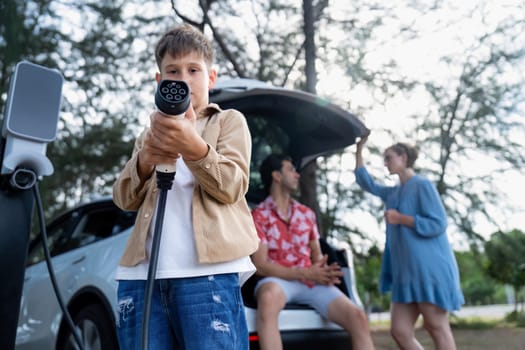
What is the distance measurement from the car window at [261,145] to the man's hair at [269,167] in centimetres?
12

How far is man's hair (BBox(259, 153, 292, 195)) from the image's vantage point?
3824mm

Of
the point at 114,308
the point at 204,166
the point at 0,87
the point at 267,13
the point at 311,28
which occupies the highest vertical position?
the point at 267,13

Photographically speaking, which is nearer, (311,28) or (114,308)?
(114,308)

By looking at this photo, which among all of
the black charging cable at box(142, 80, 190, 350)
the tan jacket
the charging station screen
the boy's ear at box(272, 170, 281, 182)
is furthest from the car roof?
the black charging cable at box(142, 80, 190, 350)

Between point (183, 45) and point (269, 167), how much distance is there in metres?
2.26

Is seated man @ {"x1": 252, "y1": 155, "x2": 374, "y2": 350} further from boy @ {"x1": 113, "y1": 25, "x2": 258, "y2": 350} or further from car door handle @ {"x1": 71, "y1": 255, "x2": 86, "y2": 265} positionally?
boy @ {"x1": 113, "y1": 25, "x2": 258, "y2": 350}

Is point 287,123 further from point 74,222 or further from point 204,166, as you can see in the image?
point 204,166

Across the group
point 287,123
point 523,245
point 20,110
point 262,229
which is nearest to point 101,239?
Result: point 262,229

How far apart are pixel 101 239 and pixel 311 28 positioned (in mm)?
3837

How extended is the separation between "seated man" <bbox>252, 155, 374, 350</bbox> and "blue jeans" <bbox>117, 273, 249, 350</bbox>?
134cm

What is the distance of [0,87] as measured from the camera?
641 centimetres

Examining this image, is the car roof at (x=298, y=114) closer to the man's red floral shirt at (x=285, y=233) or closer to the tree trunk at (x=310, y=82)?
the man's red floral shirt at (x=285, y=233)

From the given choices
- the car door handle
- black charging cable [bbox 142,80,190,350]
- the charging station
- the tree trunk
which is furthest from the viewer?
the tree trunk

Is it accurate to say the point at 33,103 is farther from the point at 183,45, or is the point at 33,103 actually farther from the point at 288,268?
the point at 288,268
